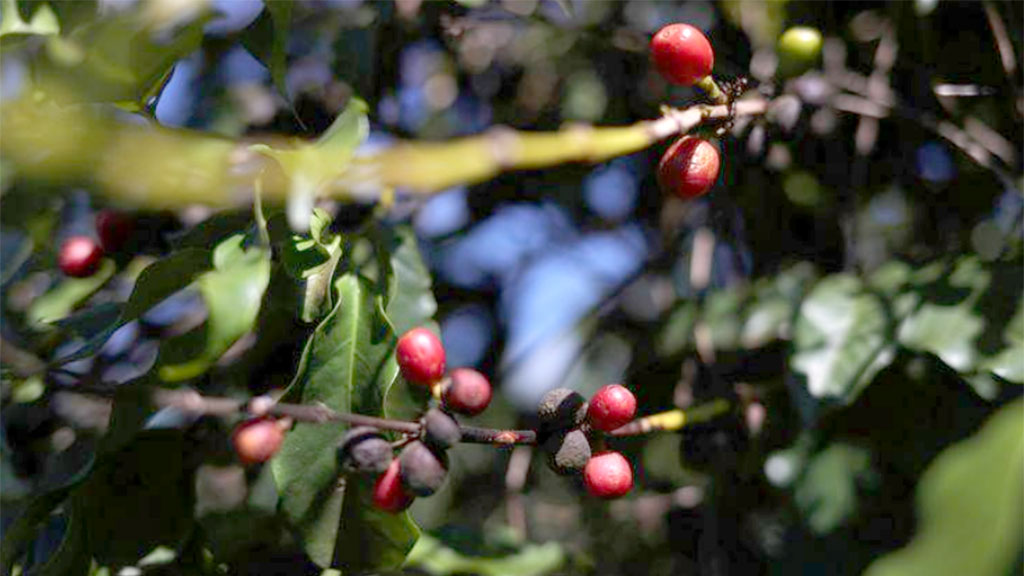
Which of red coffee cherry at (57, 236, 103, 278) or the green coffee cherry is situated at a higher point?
the green coffee cherry

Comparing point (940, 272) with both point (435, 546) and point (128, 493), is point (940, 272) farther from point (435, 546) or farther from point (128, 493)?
point (128, 493)

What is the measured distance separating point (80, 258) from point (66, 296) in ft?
0.65

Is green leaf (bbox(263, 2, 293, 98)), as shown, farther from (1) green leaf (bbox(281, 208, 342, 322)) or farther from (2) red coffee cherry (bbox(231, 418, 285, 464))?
(2) red coffee cherry (bbox(231, 418, 285, 464))

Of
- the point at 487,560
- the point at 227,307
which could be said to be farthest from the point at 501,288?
the point at 227,307

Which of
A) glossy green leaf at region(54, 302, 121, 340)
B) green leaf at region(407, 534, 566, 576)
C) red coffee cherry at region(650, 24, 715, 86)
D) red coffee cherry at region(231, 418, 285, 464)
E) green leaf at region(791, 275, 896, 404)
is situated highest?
red coffee cherry at region(650, 24, 715, 86)

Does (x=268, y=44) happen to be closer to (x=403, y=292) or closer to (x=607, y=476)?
(x=403, y=292)

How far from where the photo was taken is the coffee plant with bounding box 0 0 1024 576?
Result: 105 cm

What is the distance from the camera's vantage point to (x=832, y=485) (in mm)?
1396

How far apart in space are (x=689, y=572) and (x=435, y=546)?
44 cm

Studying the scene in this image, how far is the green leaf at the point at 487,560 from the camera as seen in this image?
146 cm

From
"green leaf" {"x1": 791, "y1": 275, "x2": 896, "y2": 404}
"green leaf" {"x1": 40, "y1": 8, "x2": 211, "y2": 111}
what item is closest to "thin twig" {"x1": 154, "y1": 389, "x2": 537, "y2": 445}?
"green leaf" {"x1": 40, "y1": 8, "x2": 211, "y2": 111}

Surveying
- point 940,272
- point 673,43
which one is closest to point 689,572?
point 940,272

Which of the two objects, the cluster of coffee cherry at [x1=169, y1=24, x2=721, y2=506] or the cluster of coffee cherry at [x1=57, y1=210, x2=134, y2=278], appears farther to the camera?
the cluster of coffee cherry at [x1=57, y1=210, x2=134, y2=278]

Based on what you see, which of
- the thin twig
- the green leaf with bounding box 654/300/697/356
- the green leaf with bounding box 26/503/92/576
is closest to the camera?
the thin twig
